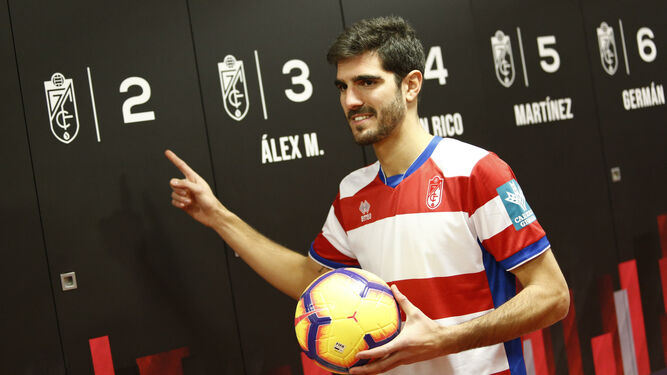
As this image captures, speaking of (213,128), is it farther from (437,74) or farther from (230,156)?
(437,74)

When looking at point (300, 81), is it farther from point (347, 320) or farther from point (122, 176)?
point (347, 320)

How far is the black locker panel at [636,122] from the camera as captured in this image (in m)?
3.34

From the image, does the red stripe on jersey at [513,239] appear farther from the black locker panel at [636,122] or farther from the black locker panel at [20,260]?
the black locker panel at [636,122]

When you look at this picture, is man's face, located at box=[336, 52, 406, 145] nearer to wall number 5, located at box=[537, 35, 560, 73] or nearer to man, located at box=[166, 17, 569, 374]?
man, located at box=[166, 17, 569, 374]

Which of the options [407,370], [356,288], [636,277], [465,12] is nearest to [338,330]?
[356,288]

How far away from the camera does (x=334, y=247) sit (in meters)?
1.83

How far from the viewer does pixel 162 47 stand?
2416mm

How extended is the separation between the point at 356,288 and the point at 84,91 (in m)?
1.38

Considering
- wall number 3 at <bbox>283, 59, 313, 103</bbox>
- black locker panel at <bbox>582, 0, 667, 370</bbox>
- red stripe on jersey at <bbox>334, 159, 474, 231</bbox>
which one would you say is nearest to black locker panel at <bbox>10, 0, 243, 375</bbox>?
wall number 3 at <bbox>283, 59, 313, 103</bbox>

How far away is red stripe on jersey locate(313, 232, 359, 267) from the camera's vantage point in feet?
6.00

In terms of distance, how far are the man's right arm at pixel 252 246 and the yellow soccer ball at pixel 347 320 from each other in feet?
1.25

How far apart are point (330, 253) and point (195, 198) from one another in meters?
0.48

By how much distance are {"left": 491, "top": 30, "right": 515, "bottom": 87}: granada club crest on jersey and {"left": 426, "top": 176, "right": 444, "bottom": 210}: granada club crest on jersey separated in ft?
5.38

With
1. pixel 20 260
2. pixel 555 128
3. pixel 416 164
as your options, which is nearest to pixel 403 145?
pixel 416 164
